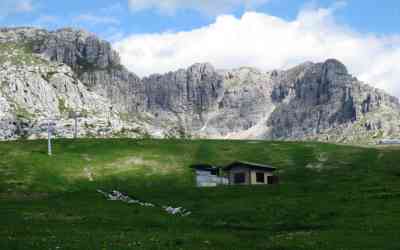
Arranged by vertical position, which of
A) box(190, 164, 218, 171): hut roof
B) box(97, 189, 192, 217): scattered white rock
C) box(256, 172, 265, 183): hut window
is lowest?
box(97, 189, 192, 217): scattered white rock

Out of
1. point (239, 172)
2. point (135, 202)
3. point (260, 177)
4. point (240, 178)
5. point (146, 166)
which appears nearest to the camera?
point (135, 202)

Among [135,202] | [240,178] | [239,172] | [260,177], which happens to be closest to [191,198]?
[135,202]

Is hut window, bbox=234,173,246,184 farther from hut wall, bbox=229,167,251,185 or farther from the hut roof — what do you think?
the hut roof

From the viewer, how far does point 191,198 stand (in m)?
77.4

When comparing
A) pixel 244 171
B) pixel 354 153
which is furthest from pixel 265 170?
pixel 354 153

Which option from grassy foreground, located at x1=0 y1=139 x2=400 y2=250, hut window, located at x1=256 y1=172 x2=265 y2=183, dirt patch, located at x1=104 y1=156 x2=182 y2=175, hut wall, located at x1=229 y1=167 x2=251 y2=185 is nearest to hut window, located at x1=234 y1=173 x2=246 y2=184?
hut wall, located at x1=229 y1=167 x2=251 y2=185

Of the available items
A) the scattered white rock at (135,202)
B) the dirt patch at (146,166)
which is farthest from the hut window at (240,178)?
the scattered white rock at (135,202)

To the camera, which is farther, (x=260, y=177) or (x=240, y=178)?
(x=240, y=178)

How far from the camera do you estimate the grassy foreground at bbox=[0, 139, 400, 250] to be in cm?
4124

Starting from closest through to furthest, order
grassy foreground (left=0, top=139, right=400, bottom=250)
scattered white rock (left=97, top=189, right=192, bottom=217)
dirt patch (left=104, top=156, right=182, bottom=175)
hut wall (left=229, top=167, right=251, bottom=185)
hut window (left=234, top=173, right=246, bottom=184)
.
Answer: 1. grassy foreground (left=0, top=139, right=400, bottom=250)
2. scattered white rock (left=97, top=189, right=192, bottom=217)
3. hut wall (left=229, top=167, right=251, bottom=185)
4. hut window (left=234, top=173, right=246, bottom=184)
5. dirt patch (left=104, top=156, right=182, bottom=175)

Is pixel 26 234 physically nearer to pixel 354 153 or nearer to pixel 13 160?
pixel 13 160

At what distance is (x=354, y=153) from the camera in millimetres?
132000

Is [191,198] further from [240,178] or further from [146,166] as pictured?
[146,166]

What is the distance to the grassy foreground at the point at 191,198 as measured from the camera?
4124 cm
